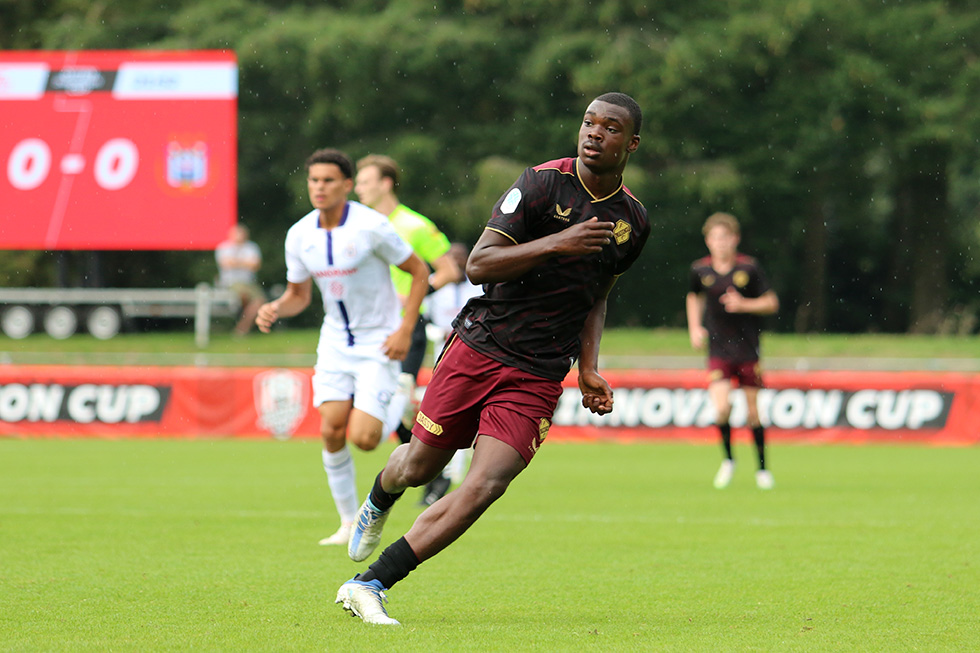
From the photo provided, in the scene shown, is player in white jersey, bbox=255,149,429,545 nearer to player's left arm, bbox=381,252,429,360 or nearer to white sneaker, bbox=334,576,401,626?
player's left arm, bbox=381,252,429,360

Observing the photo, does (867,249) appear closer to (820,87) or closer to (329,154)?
(820,87)

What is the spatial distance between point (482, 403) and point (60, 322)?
22.3 metres

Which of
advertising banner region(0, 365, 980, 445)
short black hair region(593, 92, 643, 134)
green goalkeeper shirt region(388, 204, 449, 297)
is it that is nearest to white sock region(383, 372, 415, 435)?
green goalkeeper shirt region(388, 204, 449, 297)

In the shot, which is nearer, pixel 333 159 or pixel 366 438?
pixel 333 159

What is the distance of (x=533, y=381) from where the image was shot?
5535 millimetres

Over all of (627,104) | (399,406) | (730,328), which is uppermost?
(627,104)

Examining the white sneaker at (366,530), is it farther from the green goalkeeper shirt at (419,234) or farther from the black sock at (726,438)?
the black sock at (726,438)

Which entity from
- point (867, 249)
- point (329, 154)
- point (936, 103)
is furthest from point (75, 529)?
point (867, 249)

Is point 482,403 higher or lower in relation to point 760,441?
higher

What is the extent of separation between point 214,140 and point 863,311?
24676 mm

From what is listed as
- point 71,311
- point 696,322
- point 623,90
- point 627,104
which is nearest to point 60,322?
point 71,311

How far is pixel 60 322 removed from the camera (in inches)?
1032

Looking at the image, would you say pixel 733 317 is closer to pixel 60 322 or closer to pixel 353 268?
pixel 353 268

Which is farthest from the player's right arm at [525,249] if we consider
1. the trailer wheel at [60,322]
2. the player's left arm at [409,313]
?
the trailer wheel at [60,322]
